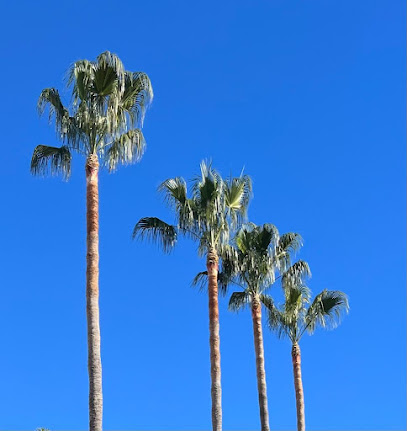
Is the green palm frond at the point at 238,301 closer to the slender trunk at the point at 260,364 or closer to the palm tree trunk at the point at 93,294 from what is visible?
the slender trunk at the point at 260,364

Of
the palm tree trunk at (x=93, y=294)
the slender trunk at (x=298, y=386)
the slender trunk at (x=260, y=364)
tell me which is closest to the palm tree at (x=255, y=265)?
the slender trunk at (x=260, y=364)

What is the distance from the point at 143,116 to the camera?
2572 centimetres

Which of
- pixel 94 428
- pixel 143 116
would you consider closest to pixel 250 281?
pixel 143 116

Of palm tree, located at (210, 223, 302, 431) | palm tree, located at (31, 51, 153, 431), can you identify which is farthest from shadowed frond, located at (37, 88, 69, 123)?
palm tree, located at (210, 223, 302, 431)

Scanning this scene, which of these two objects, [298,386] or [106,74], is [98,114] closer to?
[106,74]

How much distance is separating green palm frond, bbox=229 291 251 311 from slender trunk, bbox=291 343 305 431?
2900 millimetres

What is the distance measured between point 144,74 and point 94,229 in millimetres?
5489

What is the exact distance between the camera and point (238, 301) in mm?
32750

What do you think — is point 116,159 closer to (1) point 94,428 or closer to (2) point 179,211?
(2) point 179,211

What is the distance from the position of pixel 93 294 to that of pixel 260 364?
1005 cm

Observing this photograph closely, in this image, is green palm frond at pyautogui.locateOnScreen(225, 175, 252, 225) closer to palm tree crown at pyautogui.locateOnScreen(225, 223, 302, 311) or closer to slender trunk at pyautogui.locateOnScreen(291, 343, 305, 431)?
palm tree crown at pyautogui.locateOnScreen(225, 223, 302, 311)

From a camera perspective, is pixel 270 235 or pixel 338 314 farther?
pixel 338 314

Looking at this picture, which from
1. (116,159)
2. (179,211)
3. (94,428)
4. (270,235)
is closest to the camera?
(94,428)

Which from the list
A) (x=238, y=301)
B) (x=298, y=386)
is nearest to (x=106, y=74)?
(x=238, y=301)
